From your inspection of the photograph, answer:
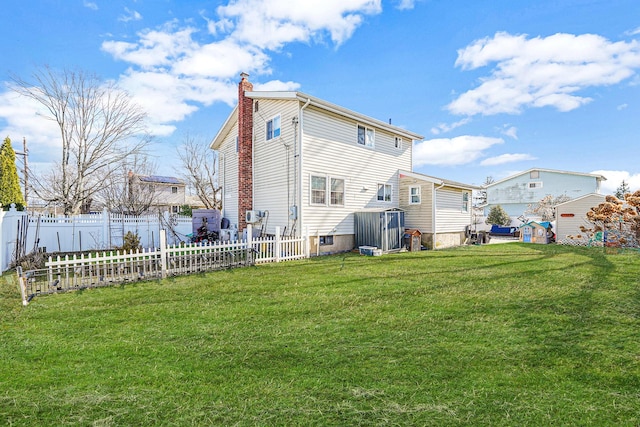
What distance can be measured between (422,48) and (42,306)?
1435 cm

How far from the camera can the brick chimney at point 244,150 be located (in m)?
14.0

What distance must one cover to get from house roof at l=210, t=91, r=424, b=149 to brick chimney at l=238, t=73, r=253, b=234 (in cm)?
56

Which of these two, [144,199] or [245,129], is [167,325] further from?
[144,199]

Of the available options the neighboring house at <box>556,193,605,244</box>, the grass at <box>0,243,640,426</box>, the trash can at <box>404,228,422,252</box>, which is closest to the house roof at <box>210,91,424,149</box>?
the trash can at <box>404,228,422,252</box>

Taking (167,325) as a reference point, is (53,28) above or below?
above

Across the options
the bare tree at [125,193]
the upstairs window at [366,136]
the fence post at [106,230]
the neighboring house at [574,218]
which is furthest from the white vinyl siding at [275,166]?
the neighboring house at [574,218]

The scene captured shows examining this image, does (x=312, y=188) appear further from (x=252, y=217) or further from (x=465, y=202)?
(x=465, y=202)

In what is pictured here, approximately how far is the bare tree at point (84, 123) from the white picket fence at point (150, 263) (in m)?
10.4

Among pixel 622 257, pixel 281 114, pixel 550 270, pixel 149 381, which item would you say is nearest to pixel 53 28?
pixel 281 114

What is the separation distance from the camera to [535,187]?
34.6 metres

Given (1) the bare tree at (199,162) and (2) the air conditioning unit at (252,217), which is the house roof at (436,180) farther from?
(1) the bare tree at (199,162)

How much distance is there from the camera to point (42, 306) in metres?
5.57

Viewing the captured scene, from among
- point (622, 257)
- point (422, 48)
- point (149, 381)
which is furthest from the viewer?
point (422, 48)

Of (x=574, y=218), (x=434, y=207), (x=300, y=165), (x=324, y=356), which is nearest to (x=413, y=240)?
(x=434, y=207)
